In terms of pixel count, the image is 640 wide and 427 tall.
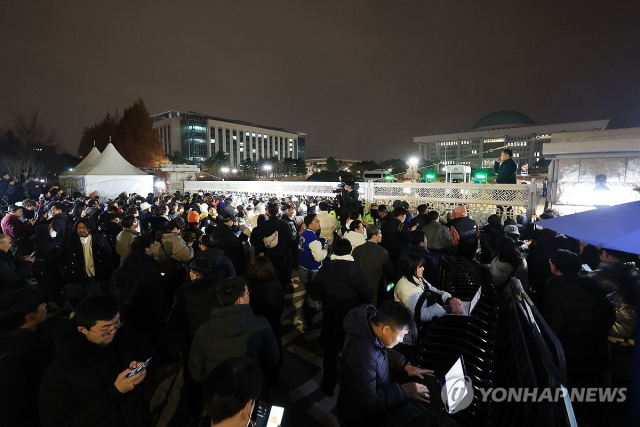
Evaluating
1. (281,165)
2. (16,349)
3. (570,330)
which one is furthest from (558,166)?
(281,165)

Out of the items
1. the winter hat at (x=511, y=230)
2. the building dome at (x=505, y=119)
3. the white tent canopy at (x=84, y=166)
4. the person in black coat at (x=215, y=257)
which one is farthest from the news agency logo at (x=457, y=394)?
the building dome at (x=505, y=119)

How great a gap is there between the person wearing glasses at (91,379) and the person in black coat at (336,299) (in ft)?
6.48

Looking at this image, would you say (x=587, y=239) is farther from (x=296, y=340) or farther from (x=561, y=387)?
(x=296, y=340)

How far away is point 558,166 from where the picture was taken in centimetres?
842

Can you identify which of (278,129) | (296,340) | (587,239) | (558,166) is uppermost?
(278,129)

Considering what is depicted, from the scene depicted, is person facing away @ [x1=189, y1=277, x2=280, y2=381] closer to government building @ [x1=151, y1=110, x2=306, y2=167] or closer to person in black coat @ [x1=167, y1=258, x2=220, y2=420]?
person in black coat @ [x1=167, y1=258, x2=220, y2=420]

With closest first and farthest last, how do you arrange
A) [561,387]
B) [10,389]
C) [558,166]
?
[561,387] < [10,389] < [558,166]

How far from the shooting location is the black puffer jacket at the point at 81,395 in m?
1.69

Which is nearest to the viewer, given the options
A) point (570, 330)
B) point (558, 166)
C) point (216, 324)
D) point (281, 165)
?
point (216, 324)

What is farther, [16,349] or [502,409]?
[502,409]

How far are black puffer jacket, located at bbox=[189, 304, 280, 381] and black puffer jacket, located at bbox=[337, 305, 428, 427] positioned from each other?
745mm

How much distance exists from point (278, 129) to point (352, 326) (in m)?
136

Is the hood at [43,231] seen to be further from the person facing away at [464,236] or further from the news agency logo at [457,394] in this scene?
the person facing away at [464,236]

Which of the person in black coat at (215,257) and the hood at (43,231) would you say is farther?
the hood at (43,231)
